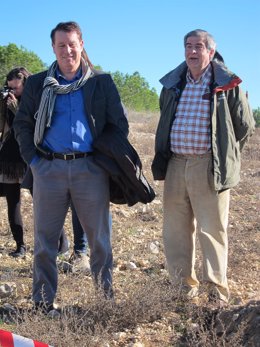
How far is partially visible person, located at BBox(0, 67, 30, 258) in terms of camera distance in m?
5.14

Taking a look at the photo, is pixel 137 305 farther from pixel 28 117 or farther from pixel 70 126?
pixel 28 117

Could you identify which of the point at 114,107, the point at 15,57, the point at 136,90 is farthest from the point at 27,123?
the point at 136,90

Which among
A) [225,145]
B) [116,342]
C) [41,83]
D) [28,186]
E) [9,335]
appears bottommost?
[116,342]

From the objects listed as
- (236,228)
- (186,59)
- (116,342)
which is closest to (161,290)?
(116,342)

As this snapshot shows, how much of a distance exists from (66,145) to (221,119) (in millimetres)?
1129

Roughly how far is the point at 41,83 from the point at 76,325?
170 cm

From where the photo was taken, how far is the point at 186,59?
3.98m

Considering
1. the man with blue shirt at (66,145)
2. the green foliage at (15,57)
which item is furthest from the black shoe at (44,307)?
the green foliage at (15,57)

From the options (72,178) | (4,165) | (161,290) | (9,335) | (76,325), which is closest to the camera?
(9,335)

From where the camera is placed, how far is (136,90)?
185 ft

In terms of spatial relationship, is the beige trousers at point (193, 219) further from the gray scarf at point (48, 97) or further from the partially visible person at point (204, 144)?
the gray scarf at point (48, 97)

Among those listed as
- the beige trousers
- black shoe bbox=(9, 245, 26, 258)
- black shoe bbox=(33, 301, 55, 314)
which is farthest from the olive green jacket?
black shoe bbox=(9, 245, 26, 258)

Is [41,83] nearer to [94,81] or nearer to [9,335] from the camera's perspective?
[94,81]

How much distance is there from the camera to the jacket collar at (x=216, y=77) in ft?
12.8
